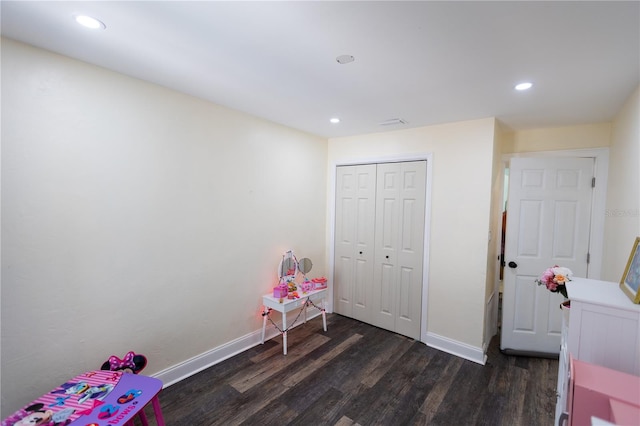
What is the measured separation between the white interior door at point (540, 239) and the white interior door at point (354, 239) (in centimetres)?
151

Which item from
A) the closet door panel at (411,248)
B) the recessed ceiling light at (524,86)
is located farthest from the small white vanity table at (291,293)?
the recessed ceiling light at (524,86)

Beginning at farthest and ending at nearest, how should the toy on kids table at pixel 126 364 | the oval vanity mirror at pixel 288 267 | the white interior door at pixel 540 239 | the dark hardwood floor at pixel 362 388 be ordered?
the oval vanity mirror at pixel 288 267, the white interior door at pixel 540 239, the dark hardwood floor at pixel 362 388, the toy on kids table at pixel 126 364

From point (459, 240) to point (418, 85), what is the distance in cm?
167

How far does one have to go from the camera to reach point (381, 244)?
3.46 metres

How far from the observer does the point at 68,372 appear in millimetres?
1825

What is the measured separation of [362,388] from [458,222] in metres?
1.83

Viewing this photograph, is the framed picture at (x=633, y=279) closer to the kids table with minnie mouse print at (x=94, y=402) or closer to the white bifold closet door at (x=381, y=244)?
the white bifold closet door at (x=381, y=244)

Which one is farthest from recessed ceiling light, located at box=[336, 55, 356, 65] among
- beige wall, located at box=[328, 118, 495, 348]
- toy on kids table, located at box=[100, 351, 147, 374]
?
toy on kids table, located at box=[100, 351, 147, 374]

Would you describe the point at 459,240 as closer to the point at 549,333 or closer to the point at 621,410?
the point at 549,333

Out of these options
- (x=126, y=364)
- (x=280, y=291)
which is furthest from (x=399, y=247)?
(x=126, y=364)

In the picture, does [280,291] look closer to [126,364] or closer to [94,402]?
[126,364]

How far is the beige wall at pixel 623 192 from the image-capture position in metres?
1.85

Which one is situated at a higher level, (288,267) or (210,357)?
(288,267)

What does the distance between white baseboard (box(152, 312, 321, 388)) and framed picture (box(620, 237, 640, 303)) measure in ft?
9.48
